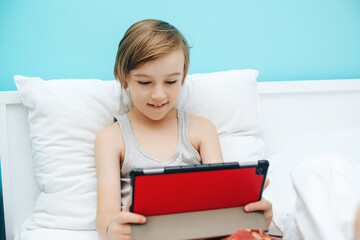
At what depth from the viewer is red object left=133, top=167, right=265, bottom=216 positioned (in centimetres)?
55

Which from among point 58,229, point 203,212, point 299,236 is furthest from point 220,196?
point 58,229

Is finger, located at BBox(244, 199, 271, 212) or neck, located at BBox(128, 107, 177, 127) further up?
neck, located at BBox(128, 107, 177, 127)

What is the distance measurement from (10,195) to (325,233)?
83cm

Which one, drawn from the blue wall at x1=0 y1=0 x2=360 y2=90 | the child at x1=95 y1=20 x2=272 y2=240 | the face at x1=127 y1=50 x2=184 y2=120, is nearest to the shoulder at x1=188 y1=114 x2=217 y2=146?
the child at x1=95 y1=20 x2=272 y2=240

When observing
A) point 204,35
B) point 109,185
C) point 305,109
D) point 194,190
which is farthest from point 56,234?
point 305,109

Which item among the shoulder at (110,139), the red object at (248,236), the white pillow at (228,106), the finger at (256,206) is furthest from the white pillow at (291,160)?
the shoulder at (110,139)

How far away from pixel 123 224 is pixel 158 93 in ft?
0.97

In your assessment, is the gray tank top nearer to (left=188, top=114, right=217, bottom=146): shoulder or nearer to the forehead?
(left=188, top=114, right=217, bottom=146): shoulder

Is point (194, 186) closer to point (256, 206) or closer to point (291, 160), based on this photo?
point (256, 206)

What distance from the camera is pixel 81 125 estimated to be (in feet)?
2.94

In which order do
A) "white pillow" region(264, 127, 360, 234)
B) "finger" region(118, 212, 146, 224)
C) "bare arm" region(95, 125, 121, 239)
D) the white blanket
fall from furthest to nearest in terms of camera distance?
"white pillow" region(264, 127, 360, 234), "bare arm" region(95, 125, 121, 239), "finger" region(118, 212, 146, 224), the white blanket

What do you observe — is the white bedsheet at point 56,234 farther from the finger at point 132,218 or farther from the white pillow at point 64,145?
the finger at point 132,218

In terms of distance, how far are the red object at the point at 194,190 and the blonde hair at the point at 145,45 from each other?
0.31 metres

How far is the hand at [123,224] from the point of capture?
58 centimetres
